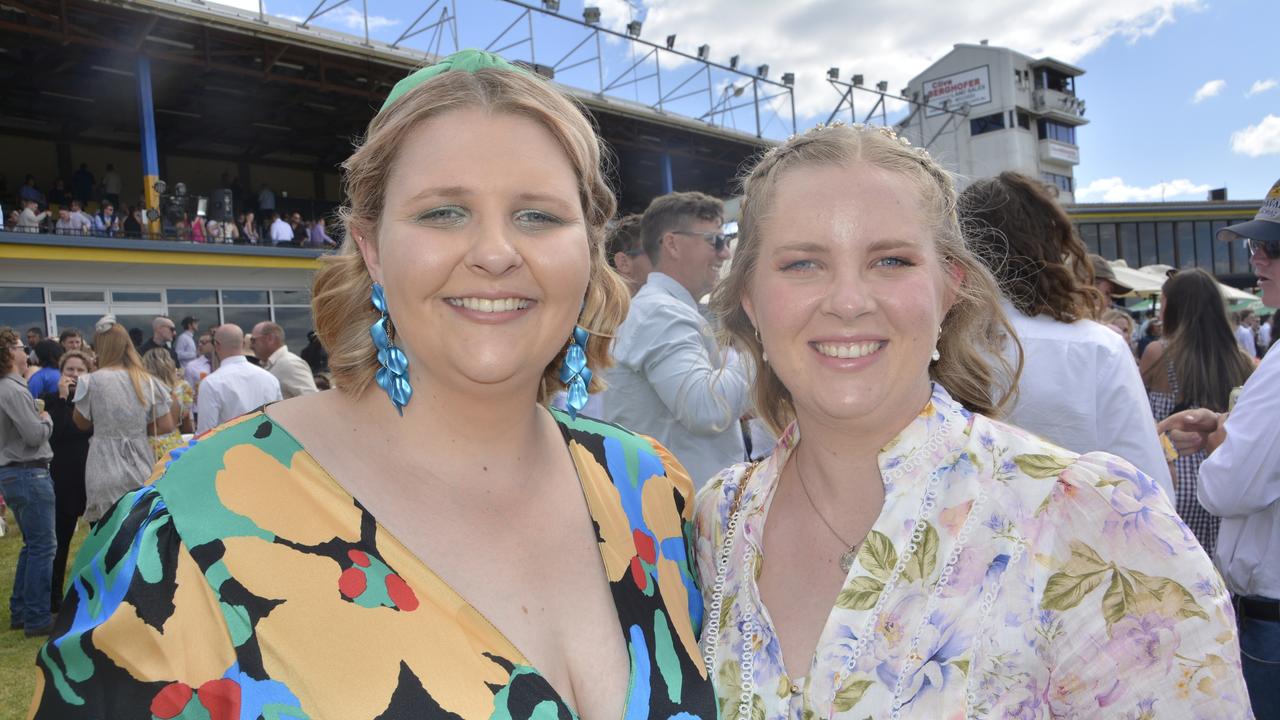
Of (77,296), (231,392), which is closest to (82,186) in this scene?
(77,296)

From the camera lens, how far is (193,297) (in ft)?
59.6

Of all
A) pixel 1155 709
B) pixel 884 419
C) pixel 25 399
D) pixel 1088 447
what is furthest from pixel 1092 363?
pixel 25 399

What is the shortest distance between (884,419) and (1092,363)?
1.48 meters

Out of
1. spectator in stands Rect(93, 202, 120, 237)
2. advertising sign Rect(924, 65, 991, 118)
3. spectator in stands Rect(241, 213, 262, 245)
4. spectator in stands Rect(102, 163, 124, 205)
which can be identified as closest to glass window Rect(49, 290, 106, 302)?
spectator in stands Rect(93, 202, 120, 237)

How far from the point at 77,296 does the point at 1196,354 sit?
18.4 metres

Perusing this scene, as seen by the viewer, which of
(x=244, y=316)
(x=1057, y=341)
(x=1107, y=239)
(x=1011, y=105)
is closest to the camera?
(x=1057, y=341)

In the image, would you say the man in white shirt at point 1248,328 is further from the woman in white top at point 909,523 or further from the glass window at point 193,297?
the glass window at point 193,297

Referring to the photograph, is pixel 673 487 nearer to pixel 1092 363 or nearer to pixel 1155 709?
pixel 1155 709

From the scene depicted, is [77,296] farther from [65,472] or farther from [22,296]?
[65,472]

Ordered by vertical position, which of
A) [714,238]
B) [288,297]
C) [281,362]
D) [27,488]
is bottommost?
[27,488]

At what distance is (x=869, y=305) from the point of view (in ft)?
5.26

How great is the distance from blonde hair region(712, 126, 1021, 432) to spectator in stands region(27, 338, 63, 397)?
7052mm

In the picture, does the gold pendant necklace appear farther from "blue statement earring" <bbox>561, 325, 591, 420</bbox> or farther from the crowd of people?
"blue statement earring" <bbox>561, 325, 591, 420</bbox>

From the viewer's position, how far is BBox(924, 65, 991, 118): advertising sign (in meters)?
47.6
